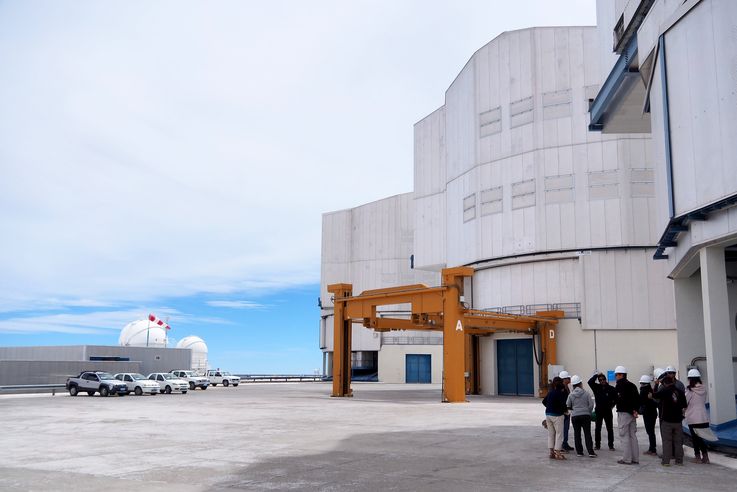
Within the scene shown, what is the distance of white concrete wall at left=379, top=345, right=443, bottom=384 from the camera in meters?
73.0

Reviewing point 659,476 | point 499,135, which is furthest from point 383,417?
point 499,135

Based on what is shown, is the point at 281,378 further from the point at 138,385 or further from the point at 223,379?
the point at 138,385

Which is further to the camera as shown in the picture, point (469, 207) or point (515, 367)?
point (469, 207)

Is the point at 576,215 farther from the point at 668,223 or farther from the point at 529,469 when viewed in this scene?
the point at 529,469

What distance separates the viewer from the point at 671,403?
505 inches

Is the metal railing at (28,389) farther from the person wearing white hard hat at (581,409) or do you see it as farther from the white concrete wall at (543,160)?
the person wearing white hard hat at (581,409)

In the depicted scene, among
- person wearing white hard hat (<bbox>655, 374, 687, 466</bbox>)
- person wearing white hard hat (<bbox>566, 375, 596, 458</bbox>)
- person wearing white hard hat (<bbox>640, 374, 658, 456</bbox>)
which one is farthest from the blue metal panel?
person wearing white hard hat (<bbox>655, 374, 687, 466</bbox>)

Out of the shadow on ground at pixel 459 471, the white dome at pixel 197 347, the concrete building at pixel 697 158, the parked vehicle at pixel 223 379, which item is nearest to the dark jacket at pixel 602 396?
the shadow on ground at pixel 459 471

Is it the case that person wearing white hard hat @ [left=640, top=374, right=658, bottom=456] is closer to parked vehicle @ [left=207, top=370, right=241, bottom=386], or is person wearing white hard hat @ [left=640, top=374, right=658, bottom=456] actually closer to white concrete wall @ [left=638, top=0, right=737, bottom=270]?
white concrete wall @ [left=638, top=0, right=737, bottom=270]

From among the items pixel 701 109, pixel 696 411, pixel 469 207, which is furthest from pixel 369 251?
pixel 696 411

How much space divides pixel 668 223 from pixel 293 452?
11240 mm

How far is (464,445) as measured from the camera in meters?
16.2

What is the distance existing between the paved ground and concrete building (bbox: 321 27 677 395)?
19576mm

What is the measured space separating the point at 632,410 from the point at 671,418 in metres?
0.78
